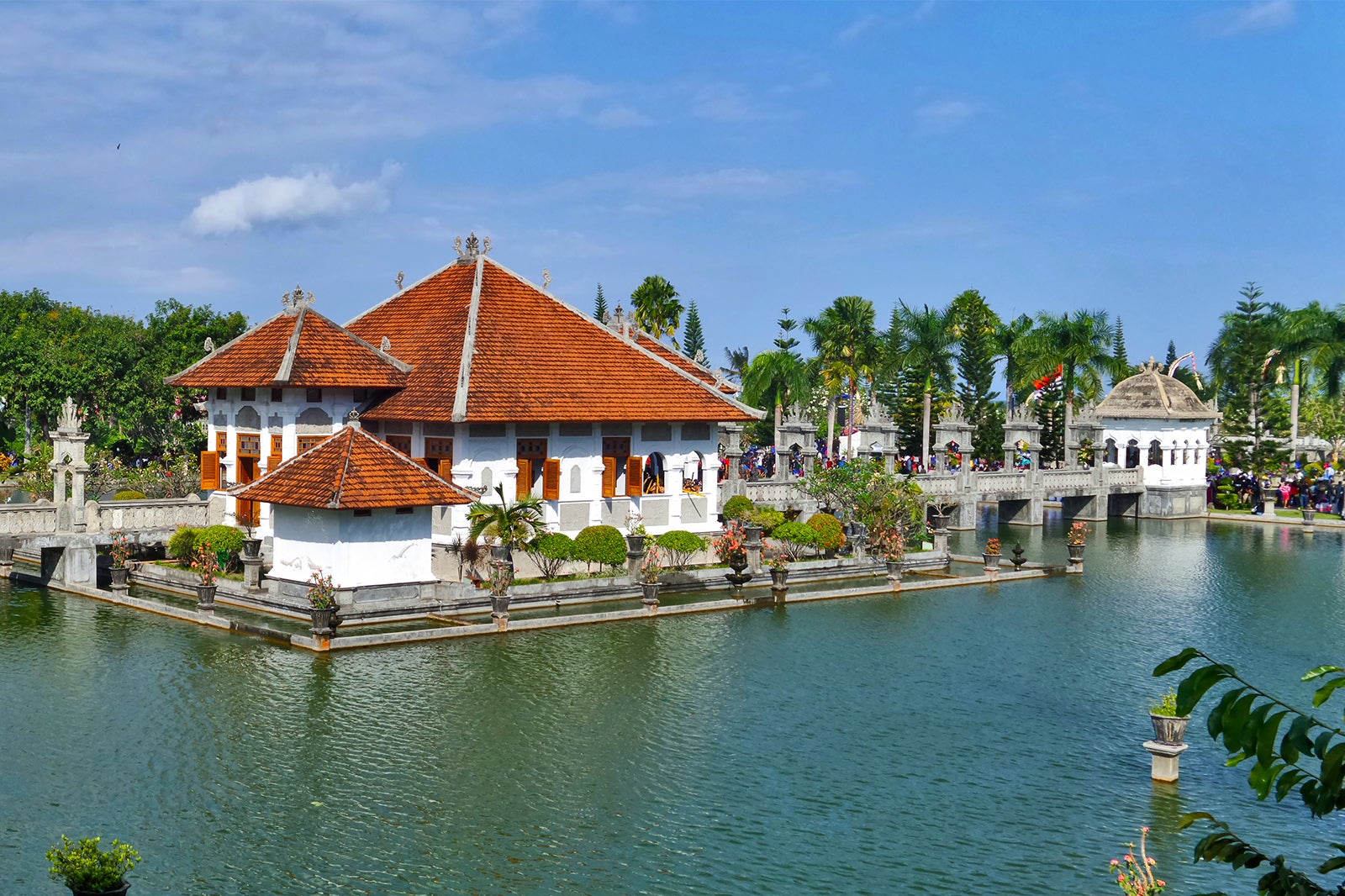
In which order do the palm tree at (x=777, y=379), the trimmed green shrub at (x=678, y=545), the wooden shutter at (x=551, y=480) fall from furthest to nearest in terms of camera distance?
the palm tree at (x=777, y=379) → the trimmed green shrub at (x=678, y=545) → the wooden shutter at (x=551, y=480)

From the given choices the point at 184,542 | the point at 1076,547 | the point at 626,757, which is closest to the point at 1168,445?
the point at 1076,547

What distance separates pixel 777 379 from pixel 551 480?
3746 centimetres

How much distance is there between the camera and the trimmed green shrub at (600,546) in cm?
3644

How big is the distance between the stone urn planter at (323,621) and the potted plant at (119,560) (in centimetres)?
849

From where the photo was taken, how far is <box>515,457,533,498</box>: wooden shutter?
1469 inches

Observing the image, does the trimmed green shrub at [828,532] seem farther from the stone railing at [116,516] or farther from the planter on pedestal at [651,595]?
the stone railing at [116,516]

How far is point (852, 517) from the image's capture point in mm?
44031

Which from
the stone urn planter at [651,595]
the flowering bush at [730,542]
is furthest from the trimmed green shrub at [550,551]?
the flowering bush at [730,542]

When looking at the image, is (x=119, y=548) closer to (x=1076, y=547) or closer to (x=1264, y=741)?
(x=1076, y=547)

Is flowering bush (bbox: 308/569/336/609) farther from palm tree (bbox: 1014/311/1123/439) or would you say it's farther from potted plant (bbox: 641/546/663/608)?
palm tree (bbox: 1014/311/1123/439)

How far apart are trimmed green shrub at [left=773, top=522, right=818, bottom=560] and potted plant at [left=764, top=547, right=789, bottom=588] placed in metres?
0.20

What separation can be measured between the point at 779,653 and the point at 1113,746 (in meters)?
8.20

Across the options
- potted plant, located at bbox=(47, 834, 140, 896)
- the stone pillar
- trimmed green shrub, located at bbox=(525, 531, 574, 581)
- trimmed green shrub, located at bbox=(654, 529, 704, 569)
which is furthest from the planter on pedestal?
potted plant, located at bbox=(47, 834, 140, 896)

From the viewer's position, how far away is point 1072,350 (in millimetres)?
67812
